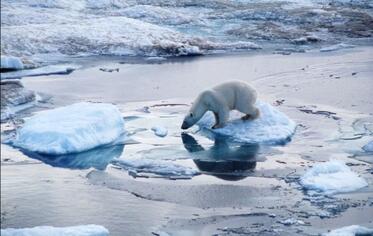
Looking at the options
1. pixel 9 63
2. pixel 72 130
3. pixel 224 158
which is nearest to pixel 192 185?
pixel 224 158

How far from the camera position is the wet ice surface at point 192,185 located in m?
6.86

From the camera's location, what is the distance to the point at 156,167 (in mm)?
9094

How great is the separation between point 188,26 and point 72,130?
17.7m

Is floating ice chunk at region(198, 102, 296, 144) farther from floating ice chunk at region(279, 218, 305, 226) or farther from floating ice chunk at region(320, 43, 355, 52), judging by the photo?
floating ice chunk at region(320, 43, 355, 52)

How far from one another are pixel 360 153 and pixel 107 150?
12.1 ft

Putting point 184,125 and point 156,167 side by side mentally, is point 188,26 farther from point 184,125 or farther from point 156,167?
point 156,167

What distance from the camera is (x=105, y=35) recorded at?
20.8 meters

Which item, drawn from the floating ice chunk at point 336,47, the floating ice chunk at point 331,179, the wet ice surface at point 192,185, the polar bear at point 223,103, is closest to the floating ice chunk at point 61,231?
the wet ice surface at point 192,185

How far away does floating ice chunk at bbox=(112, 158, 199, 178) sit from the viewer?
8922mm

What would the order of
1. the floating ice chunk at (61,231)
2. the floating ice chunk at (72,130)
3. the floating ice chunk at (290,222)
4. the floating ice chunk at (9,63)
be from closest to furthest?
the floating ice chunk at (9,63) → the floating ice chunk at (61,231) → the floating ice chunk at (290,222) → the floating ice chunk at (72,130)

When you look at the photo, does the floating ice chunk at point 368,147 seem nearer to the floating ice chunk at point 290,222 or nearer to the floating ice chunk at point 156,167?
the floating ice chunk at point 156,167

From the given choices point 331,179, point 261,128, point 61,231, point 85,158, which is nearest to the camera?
point 61,231

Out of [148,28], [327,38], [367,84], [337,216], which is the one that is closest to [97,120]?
[337,216]

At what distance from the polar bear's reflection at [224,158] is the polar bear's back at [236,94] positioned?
2.96 feet
